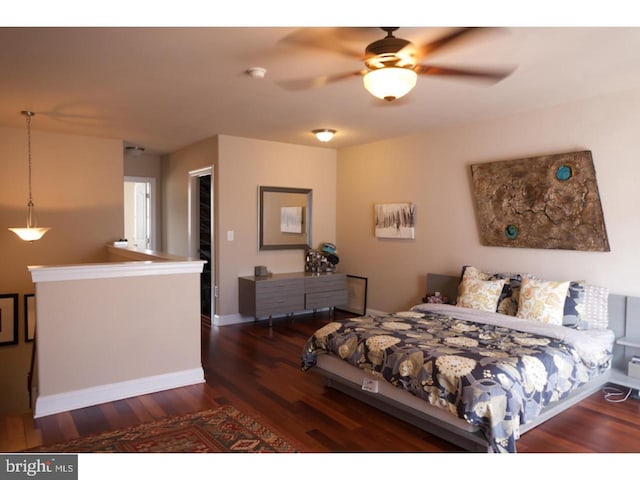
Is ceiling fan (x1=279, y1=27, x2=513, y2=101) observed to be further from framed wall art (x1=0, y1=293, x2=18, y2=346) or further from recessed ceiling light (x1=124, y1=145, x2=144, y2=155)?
framed wall art (x1=0, y1=293, x2=18, y2=346)

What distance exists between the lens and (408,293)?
18.4 feet

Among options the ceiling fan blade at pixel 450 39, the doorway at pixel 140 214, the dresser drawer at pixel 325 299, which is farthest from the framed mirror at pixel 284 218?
the ceiling fan blade at pixel 450 39

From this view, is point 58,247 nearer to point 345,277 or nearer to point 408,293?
point 345,277

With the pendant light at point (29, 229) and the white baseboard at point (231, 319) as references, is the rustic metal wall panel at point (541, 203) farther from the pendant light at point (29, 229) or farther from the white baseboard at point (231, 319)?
the pendant light at point (29, 229)

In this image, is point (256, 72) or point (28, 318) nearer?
point (256, 72)

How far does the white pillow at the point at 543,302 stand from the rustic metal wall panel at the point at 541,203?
521 mm

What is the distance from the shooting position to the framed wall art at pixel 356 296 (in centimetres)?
629

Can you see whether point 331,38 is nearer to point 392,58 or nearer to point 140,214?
point 392,58

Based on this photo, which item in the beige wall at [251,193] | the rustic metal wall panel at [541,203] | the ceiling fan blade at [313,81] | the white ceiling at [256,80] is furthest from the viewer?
the beige wall at [251,193]

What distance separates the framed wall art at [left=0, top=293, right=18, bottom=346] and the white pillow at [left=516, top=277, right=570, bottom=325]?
18.2 feet

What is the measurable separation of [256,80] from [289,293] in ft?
9.84

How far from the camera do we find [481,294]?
13.6ft

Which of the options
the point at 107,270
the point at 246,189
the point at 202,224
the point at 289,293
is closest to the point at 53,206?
the point at 202,224

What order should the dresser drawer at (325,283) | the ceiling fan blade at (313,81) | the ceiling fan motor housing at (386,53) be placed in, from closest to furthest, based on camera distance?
the ceiling fan motor housing at (386,53) < the ceiling fan blade at (313,81) < the dresser drawer at (325,283)
